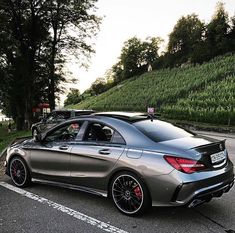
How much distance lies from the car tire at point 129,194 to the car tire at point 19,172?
87.3 inches

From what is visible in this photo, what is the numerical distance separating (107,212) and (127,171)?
2.57ft

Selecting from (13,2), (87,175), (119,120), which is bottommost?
(87,175)

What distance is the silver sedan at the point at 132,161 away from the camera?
5070 mm

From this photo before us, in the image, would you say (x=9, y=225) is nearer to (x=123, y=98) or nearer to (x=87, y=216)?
(x=87, y=216)

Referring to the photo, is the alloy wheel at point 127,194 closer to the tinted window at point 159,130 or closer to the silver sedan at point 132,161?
the silver sedan at point 132,161

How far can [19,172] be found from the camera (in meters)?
7.36

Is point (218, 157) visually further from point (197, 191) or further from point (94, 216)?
point (94, 216)

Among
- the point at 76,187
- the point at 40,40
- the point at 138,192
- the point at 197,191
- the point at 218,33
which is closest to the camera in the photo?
the point at 197,191

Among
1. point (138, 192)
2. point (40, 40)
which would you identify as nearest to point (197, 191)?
point (138, 192)

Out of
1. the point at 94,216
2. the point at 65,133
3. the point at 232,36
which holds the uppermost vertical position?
the point at 232,36

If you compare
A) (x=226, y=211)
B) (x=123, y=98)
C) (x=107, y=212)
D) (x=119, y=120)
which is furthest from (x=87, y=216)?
(x=123, y=98)

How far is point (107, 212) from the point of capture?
573 cm

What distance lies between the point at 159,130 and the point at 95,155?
111 centimetres

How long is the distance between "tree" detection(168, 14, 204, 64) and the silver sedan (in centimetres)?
5499
